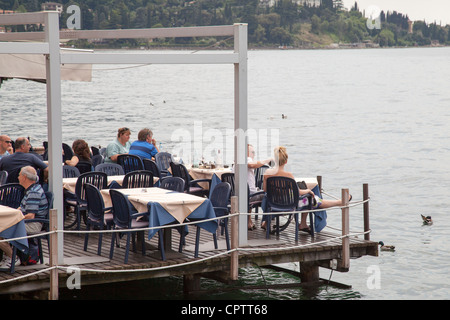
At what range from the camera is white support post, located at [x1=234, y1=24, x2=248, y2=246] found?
36.1 feet

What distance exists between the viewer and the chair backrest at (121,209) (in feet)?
34.9

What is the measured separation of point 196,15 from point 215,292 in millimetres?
104152

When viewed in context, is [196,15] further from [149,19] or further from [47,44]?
[47,44]

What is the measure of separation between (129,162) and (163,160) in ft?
3.82

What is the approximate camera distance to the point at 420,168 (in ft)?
129

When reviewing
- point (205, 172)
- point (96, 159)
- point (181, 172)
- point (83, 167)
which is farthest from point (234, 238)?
point (96, 159)

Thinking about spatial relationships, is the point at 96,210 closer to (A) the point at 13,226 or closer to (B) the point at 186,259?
(B) the point at 186,259

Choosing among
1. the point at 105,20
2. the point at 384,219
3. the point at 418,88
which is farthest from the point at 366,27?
the point at 384,219

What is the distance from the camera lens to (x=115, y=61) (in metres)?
10.3

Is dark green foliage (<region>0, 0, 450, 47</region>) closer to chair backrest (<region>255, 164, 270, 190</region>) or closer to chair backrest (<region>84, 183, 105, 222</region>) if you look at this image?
chair backrest (<region>255, 164, 270, 190</region>)

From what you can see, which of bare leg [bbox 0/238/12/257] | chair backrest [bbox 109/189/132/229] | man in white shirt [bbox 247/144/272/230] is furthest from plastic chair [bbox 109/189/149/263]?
man in white shirt [bbox 247/144/272/230]

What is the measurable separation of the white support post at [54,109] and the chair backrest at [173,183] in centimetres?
254

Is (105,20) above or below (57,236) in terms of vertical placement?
above
